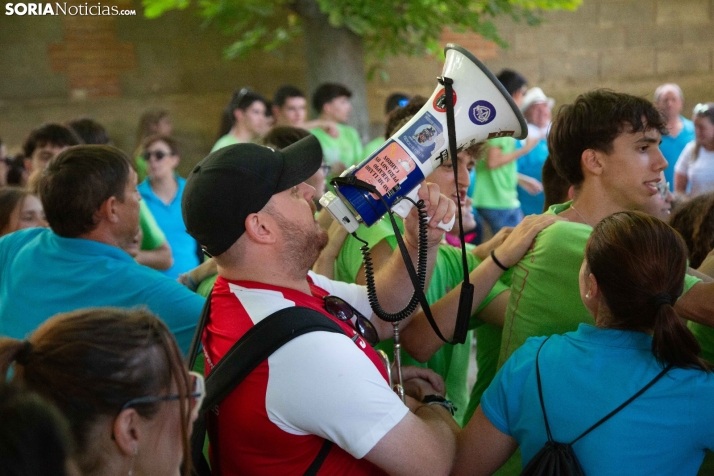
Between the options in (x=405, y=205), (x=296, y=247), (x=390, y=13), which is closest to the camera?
(x=296, y=247)

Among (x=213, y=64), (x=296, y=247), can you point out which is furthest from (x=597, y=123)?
(x=213, y=64)

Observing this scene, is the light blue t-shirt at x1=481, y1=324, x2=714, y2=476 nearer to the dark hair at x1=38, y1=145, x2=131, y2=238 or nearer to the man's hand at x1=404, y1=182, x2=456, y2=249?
the man's hand at x1=404, y1=182, x2=456, y2=249

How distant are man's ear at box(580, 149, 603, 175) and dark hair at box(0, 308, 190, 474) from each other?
154 cm

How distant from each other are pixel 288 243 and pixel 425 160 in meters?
0.43

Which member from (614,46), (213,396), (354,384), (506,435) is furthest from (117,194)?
(614,46)

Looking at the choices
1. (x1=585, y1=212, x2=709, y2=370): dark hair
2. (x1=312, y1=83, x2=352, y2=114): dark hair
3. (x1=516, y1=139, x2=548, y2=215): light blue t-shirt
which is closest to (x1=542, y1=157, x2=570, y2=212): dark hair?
(x1=585, y1=212, x2=709, y2=370): dark hair

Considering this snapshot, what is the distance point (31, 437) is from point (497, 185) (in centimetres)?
589

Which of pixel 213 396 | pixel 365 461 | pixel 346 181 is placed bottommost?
pixel 365 461

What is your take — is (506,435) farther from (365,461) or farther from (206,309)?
(206,309)

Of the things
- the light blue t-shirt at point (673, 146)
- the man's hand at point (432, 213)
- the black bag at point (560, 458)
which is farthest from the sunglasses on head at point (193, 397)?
the light blue t-shirt at point (673, 146)

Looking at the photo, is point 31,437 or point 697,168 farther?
point 697,168

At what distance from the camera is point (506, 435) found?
1.93 meters

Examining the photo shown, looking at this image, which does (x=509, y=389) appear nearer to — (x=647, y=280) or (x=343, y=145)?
(x=647, y=280)

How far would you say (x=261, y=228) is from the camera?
1974 mm
